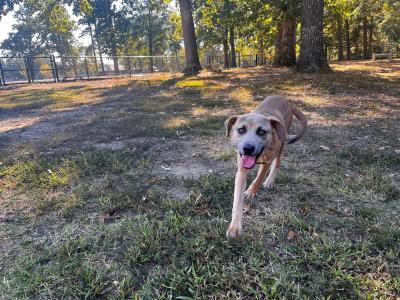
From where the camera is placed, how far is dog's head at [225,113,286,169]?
271 centimetres

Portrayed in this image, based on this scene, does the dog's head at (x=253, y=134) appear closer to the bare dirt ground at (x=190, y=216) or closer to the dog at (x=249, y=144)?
the dog at (x=249, y=144)

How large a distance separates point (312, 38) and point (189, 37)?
695cm

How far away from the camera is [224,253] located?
241 centimetres

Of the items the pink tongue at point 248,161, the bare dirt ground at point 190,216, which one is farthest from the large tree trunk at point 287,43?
the pink tongue at point 248,161

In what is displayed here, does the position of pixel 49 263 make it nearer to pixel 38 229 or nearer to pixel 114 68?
pixel 38 229

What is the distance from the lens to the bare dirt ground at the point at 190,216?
2.15 m

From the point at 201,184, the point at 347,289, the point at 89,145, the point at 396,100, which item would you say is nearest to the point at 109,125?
the point at 89,145

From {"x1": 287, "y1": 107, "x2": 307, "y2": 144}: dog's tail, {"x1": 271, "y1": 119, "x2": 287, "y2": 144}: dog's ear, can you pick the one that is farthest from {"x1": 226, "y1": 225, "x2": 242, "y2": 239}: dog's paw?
{"x1": 287, "y1": 107, "x2": 307, "y2": 144}: dog's tail

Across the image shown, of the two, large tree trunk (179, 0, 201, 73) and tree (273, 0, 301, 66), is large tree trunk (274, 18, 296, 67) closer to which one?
tree (273, 0, 301, 66)

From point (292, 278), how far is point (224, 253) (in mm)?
A: 517

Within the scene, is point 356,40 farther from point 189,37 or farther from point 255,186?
point 255,186

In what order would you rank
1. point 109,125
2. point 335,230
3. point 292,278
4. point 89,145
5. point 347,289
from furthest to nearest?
point 109,125
point 89,145
point 335,230
point 292,278
point 347,289

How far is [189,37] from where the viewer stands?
16.0 metres

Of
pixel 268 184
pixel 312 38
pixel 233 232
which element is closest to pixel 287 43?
pixel 312 38
